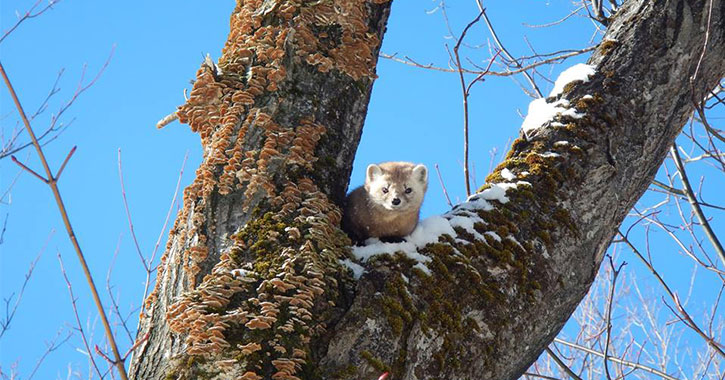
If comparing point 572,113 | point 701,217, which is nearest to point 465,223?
point 572,113

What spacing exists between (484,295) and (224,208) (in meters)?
1.28

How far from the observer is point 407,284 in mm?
3096

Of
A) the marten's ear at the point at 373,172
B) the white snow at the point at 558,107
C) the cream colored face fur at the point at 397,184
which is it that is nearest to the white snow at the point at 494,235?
the white snow at the point at 558,107

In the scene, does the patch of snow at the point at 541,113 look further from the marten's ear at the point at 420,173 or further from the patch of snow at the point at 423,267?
the marten's ear at the point at 420,173

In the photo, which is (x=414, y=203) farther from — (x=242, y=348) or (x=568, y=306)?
(x=242, y=348)

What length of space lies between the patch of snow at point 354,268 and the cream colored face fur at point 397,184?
5.74 feet

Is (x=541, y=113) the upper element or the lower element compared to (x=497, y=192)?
upper

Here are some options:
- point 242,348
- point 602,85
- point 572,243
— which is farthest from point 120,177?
point 602,85

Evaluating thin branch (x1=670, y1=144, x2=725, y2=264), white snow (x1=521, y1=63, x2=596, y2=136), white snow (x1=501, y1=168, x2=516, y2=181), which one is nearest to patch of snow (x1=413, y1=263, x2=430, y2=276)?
white snow (x1=501, y1=168, x2=516, y2=181)

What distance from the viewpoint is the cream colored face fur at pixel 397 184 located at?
515 cm

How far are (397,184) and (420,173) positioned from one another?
0.33 meters

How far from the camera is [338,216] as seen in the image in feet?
11.6

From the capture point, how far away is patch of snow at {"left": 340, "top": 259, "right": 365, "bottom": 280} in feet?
10.6

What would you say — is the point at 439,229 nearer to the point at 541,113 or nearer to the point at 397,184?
the point at 541,113
